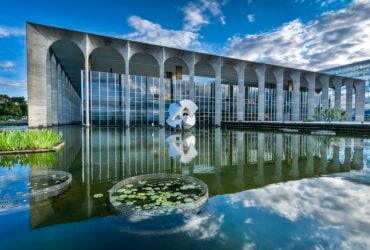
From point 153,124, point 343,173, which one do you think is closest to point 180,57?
point 153,124

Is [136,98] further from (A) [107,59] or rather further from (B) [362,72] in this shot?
(B) [362,72]

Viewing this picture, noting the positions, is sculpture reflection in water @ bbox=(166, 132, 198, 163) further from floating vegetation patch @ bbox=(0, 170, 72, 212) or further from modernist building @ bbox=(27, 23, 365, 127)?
modernist building @ bbox=(27, 23, 365, 127)

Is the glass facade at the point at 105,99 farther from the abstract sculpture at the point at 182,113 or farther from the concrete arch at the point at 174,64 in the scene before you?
the abstract sculpture at the point at 182,113

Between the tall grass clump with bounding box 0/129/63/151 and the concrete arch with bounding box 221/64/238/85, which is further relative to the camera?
the concrete arch with bounding box 221/64/238/85

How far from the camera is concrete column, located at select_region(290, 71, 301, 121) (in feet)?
156

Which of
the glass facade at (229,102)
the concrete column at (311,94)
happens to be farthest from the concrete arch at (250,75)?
the concrete column at (311,94)

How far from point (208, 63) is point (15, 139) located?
34649mm

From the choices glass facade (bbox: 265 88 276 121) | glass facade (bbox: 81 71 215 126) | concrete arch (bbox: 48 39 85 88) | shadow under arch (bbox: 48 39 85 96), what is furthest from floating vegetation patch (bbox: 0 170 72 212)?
glass facade (bbox: 265 88 276 121)

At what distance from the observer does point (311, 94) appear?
50.2 meters

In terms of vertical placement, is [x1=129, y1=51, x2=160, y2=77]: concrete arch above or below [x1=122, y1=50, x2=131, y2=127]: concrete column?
above

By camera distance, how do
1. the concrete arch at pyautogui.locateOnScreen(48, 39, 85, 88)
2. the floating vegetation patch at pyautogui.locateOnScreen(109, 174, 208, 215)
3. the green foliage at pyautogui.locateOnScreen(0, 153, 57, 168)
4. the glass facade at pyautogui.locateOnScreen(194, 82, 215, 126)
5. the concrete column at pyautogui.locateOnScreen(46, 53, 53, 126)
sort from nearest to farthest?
the floating vegetation patch at pyautogui.locateOnScreen(109, 174, 208, 215) < the green foliage at pyautogui.locateOnScreen(0, 153, 57, 168) < the concrete column at pyautogui.locateOnScreen(46, 53, 53, 126) < the concrete arch at pyautogui.locateOnScreen(48, 39, 85, 88) < the glass facade at pyautogui.locateOnScreen(194, 82, 215, 126)

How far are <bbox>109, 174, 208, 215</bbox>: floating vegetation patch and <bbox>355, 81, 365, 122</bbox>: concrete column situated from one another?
219 ft

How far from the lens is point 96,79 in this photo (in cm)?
3173

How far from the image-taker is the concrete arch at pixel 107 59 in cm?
3337
